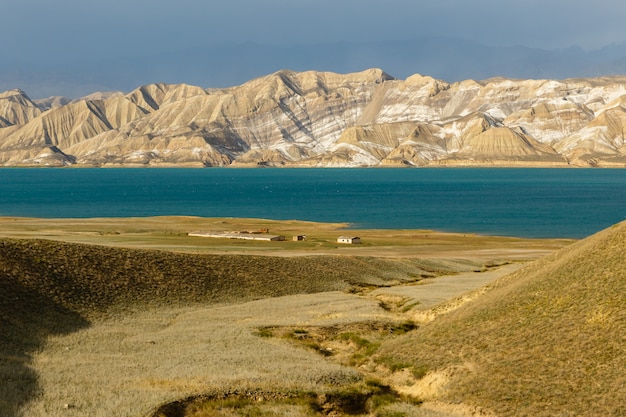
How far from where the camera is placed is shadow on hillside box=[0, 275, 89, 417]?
28312 mm

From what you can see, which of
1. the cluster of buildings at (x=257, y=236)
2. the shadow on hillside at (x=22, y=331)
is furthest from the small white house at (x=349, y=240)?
the shadow on hillside at (x=22, y=331)

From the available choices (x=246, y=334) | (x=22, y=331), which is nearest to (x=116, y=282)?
(x=22, y=331)

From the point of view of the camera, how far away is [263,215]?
7042 inches

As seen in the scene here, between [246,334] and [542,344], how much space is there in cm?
1789

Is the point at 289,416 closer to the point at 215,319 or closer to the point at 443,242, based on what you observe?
the point at 215,319

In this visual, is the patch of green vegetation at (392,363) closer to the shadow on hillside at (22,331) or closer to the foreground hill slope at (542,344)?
the foreground hill slope at (542,344)

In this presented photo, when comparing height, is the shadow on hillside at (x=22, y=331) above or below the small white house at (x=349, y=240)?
above

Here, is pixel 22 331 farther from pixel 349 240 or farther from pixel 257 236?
pixel 349 240

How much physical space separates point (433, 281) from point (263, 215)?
111568mm

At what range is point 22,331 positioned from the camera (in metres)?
40.2

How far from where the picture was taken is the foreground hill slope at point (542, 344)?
92.5ft

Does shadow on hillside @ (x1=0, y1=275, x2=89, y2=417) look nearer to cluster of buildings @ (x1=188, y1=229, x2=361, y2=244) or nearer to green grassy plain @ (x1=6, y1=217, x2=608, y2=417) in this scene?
green grassy plain @ (x1=6, y1=217, x2=608, y2=417)

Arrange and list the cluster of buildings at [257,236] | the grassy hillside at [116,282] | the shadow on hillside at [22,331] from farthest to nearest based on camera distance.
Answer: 1. the cluster of buildings at [257,236]
2. the grassy hillside at [116,282]
3. the shadow on hillside at [22,331]

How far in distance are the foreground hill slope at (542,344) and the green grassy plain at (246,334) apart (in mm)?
153
